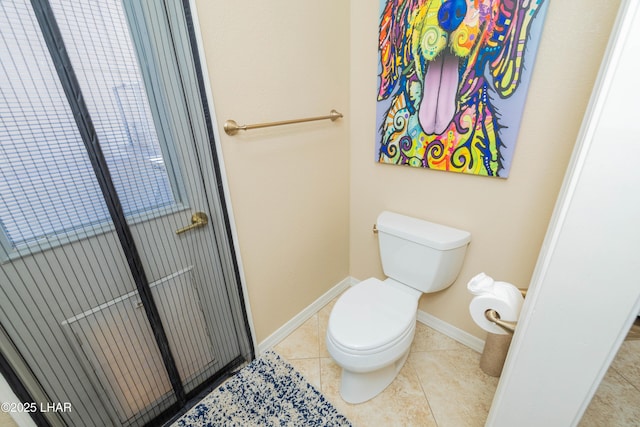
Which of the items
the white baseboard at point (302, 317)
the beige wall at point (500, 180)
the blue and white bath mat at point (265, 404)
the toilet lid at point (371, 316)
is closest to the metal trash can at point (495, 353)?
the beige wall at point (500, 180)

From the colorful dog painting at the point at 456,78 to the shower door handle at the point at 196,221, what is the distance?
1.02 m

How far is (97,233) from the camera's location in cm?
92

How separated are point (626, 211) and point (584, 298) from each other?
0.22 meters

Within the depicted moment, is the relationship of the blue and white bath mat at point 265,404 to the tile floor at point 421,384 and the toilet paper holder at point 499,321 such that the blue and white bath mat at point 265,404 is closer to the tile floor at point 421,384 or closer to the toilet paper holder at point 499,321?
the tile floor at point 421,384

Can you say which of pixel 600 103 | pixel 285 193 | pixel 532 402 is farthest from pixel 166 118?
pixel 532 402

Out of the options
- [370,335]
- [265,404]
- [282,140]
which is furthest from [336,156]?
[265,404]

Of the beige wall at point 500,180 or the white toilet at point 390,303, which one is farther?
the white toilet at point 390,303

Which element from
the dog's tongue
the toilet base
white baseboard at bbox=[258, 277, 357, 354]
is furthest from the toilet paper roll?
white baseboard at bbox=[258, 277, 357, 354]

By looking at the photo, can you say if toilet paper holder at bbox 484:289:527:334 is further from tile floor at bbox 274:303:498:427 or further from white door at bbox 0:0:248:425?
white door at bbox 0:0:248:425

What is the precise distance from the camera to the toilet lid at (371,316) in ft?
3.74

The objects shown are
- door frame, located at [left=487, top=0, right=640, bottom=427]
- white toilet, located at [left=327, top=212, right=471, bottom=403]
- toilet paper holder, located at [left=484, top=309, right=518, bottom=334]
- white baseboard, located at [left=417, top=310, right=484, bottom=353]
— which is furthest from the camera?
white baseboard, located at [left=417, top=310, right=484, bottom=353]

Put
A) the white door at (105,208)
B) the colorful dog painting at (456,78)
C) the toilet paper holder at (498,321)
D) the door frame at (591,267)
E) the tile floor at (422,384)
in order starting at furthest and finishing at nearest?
1. the tile floor at (422,384)
2. the colorful dog painting at (456,78)
3. the toilet paper holder at (498,321)
4. the white door at (105,208)
5. the door frame at (591,267)

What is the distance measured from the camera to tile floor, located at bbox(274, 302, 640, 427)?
1246mm

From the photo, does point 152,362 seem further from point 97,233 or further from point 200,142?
point 200,142
